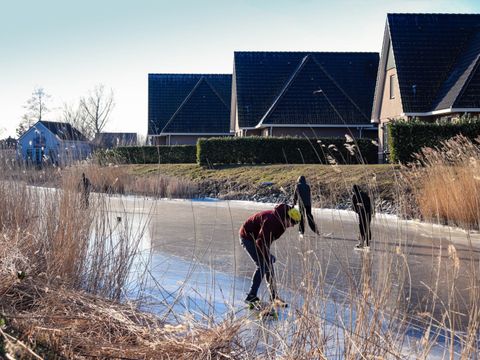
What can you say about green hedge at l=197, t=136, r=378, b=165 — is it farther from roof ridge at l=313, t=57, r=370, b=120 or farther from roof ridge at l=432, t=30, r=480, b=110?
roof ridge at l=313, t=57, r=370, b=120

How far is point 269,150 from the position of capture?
95.1 ft

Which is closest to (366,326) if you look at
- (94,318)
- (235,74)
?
(94,318)

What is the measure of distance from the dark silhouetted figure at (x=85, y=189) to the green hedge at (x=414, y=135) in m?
16.1

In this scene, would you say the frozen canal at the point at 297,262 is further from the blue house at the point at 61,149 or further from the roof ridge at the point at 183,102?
the roof ridge at the point at 183,102

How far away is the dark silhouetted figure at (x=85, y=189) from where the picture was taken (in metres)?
7.07

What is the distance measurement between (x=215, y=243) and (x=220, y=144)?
18560 millimetres

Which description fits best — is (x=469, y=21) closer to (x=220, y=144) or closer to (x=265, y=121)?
(x=265, y=121)

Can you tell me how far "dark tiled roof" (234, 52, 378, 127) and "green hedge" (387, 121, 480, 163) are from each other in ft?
38.0

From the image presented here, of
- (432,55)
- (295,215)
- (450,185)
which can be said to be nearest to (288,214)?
(295,215)

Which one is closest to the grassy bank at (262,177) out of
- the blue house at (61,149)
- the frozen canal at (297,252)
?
the frozen canal at (297,252)

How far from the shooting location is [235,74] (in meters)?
38.7

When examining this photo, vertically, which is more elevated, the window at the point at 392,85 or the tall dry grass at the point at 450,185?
the window at the point at 392,85

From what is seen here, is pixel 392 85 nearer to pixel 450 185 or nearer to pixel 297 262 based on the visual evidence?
pixel 450 185

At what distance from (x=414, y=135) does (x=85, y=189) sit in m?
16.9
